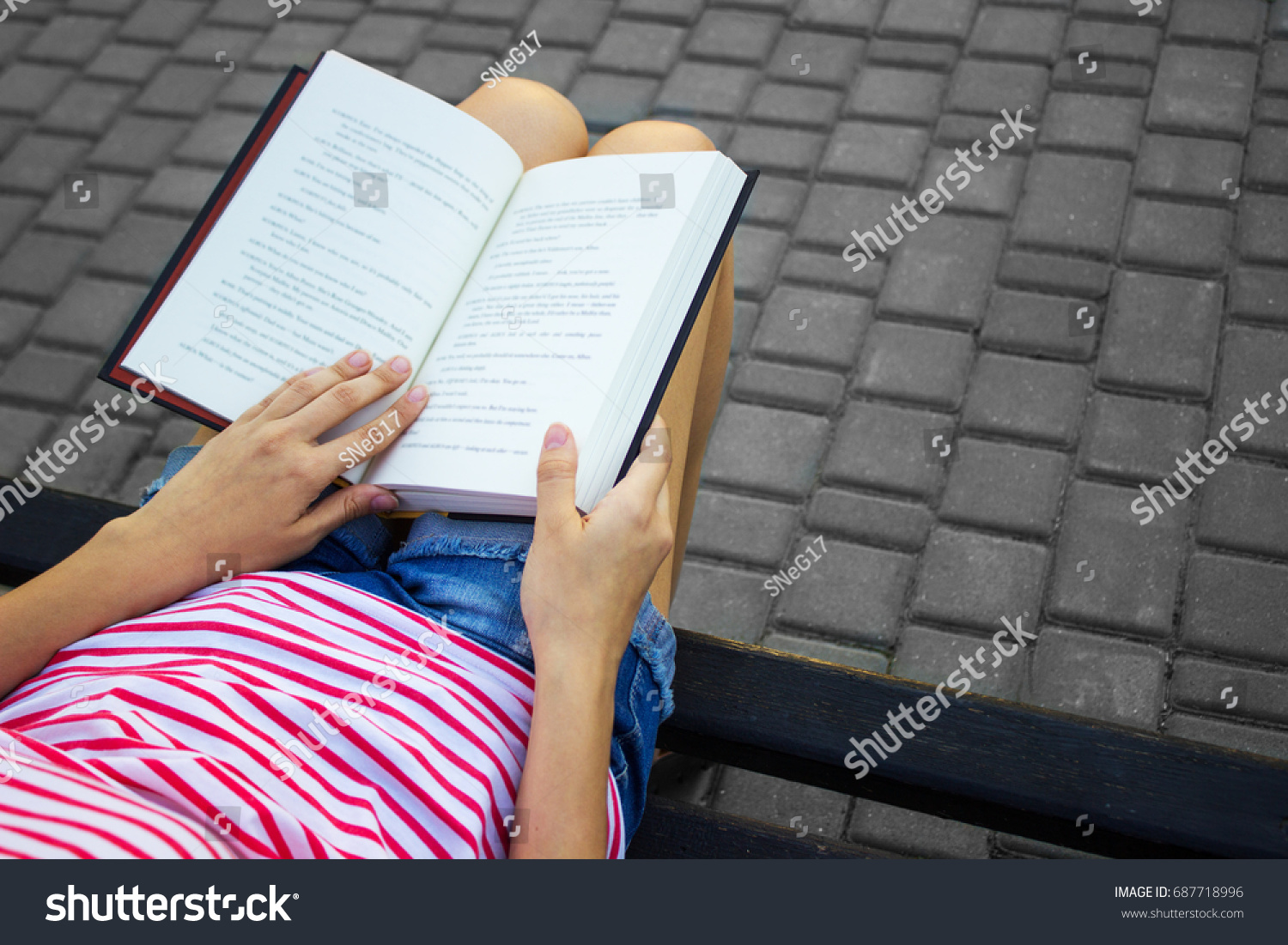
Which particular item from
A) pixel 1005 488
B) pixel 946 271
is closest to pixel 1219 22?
pixel 946 271

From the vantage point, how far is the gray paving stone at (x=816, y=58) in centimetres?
283

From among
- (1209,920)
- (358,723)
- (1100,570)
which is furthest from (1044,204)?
(358,723)

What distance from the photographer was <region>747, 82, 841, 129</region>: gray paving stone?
2.75 meters

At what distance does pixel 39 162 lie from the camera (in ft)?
10.0

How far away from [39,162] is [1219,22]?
150 inches

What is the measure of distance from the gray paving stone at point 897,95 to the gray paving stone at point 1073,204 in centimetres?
37

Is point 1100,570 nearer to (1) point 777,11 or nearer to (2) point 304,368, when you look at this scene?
(2) point 304,368

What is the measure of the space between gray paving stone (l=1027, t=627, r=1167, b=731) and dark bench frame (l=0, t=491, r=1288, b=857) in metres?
0.73

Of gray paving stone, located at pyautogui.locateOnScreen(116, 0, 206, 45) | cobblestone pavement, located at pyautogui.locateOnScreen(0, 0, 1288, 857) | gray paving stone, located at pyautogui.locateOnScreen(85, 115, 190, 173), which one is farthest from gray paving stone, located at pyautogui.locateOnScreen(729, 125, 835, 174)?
gray paving stone, located at pyautogui.locateOnScreen(116, 0, 206, 45)

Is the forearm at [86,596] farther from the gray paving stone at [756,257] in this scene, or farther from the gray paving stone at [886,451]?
the gray paving stone at [756,257]

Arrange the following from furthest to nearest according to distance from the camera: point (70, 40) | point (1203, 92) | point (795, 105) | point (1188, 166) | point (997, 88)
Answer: point (70, 40) → point (795, 105) → point (997, 88) → point (1203, 92) → point (1188, 166)

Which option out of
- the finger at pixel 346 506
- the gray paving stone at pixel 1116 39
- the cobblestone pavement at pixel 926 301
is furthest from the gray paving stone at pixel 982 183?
the finger at pixel 346 506

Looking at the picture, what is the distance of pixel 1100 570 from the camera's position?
1.97 m

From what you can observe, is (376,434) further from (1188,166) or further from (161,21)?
(161,21)
